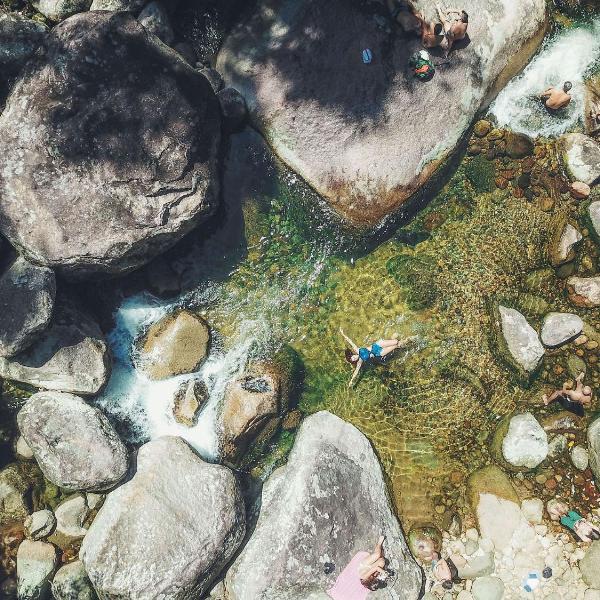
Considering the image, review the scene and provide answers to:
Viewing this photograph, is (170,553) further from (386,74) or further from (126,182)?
(386,74)

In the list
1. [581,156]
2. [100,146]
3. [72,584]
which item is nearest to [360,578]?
[72,584]

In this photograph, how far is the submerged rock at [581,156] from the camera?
9.12m

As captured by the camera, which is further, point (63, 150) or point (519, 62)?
point (519, 62)

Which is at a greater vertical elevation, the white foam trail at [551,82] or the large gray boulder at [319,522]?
the white foam trail at [551,82]

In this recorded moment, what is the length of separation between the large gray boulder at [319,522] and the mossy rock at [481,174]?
485 centimetres

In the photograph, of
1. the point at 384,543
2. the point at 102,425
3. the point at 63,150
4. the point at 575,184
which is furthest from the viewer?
the point at 575,184

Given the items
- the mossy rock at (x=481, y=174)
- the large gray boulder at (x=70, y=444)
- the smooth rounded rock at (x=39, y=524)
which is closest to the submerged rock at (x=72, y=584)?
the smooth rounded rock at (x=39, y=524)

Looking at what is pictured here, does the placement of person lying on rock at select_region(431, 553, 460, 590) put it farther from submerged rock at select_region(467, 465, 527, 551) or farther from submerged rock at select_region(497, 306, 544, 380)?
submerged rock at select_region(497, 306, 544, 380)

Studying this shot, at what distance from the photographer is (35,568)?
26.1 ft

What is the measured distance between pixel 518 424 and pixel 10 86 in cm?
969

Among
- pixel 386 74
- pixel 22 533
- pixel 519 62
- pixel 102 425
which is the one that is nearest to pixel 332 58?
pixel 386 74

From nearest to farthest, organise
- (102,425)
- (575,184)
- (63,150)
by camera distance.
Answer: (63,150), (102,425), (575,184)

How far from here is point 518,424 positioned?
888cm

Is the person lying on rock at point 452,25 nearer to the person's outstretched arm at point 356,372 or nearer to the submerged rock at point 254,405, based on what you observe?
the person's outstretched arm at point 356,372
